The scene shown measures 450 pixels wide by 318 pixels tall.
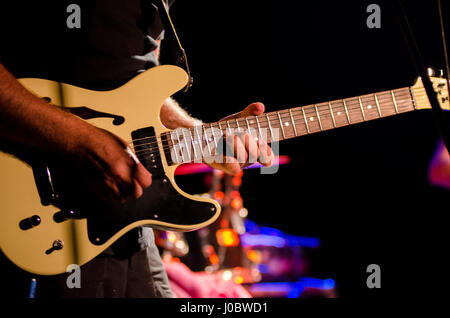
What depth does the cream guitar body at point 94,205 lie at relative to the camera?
1128 mm

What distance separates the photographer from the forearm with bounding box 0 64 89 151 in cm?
106

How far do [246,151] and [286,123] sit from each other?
25cm

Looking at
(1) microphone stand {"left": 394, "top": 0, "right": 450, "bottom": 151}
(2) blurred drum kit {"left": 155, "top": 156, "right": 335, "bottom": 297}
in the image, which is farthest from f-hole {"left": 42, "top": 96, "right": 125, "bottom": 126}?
(2) blurred drum kit {"left": 155, "top": 156, "right": 335, "bottom": 297}

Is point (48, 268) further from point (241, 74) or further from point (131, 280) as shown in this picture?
point (241, 74)

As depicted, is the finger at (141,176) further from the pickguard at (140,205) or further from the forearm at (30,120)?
the forearm at (30,120)

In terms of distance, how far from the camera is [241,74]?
354 centimetres

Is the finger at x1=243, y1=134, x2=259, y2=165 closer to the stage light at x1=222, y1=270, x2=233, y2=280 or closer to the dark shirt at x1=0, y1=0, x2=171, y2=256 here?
the dark shirt at x1=0, y1=0, x2=171, y2=256

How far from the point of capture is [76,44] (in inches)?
54.2

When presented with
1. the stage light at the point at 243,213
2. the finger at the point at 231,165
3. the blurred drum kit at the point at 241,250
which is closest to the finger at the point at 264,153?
the finger at the point at 231,165

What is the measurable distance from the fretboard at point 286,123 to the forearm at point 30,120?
363mm

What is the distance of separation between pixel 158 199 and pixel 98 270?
0.35m

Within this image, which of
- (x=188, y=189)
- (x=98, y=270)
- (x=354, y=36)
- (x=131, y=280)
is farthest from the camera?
(x=188, y=189)

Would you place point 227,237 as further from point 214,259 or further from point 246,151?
point 246,151
